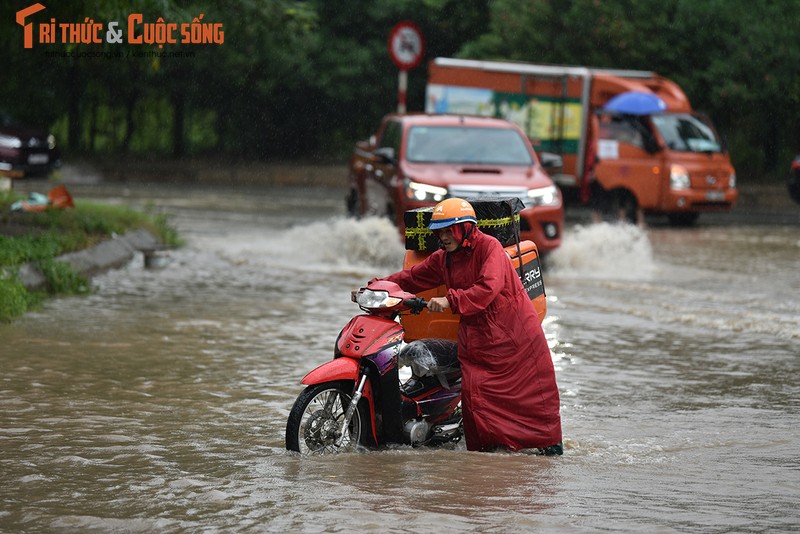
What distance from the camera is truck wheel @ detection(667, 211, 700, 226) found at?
25.0m

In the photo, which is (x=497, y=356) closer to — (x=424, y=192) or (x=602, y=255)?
A: (x=424, y=192)

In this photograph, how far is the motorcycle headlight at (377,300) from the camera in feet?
24.1

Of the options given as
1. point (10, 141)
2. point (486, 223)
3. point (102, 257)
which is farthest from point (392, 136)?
point (10, 141)

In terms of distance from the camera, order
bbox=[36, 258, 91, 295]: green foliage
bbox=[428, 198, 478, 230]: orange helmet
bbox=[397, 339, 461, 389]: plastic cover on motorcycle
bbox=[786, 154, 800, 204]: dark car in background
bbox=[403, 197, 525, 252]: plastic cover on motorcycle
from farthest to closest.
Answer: bbox=[786, 154, 800, 204]: dark car in background < bbox=[36, 258, 91, 295]: green foliage < bbox=[403, 197, 525, 252]: plastic cover on motorcycle < bbox=[397, 339, 461, 389]: plastic cover on motorcycle < bbox=[428, 198, 478, 230]: orange helmet

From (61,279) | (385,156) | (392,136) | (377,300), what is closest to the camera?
(377,300)

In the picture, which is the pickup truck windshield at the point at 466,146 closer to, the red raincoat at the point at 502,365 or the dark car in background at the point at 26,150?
the red raincoat at the point at 502,365

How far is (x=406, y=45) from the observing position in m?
26.7

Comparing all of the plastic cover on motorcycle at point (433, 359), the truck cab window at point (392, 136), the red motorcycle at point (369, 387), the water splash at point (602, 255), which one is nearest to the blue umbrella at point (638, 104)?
the water splash at point (602, 255)

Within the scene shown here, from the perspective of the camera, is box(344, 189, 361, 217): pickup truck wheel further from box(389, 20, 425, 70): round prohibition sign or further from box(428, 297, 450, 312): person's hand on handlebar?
box(428, 297, 450, 312): person's hand on handlebar

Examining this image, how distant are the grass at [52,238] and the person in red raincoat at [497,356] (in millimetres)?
5489

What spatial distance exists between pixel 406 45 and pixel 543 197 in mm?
10715

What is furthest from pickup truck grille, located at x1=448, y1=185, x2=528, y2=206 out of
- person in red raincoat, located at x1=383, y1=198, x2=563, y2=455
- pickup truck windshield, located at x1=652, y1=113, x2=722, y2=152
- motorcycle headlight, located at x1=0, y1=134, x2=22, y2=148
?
motorcycle headlight, located at x1=0, y1=134, x2=22, y2=148

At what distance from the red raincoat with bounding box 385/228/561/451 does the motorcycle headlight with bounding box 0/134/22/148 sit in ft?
80.5

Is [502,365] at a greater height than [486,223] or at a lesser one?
lesser
